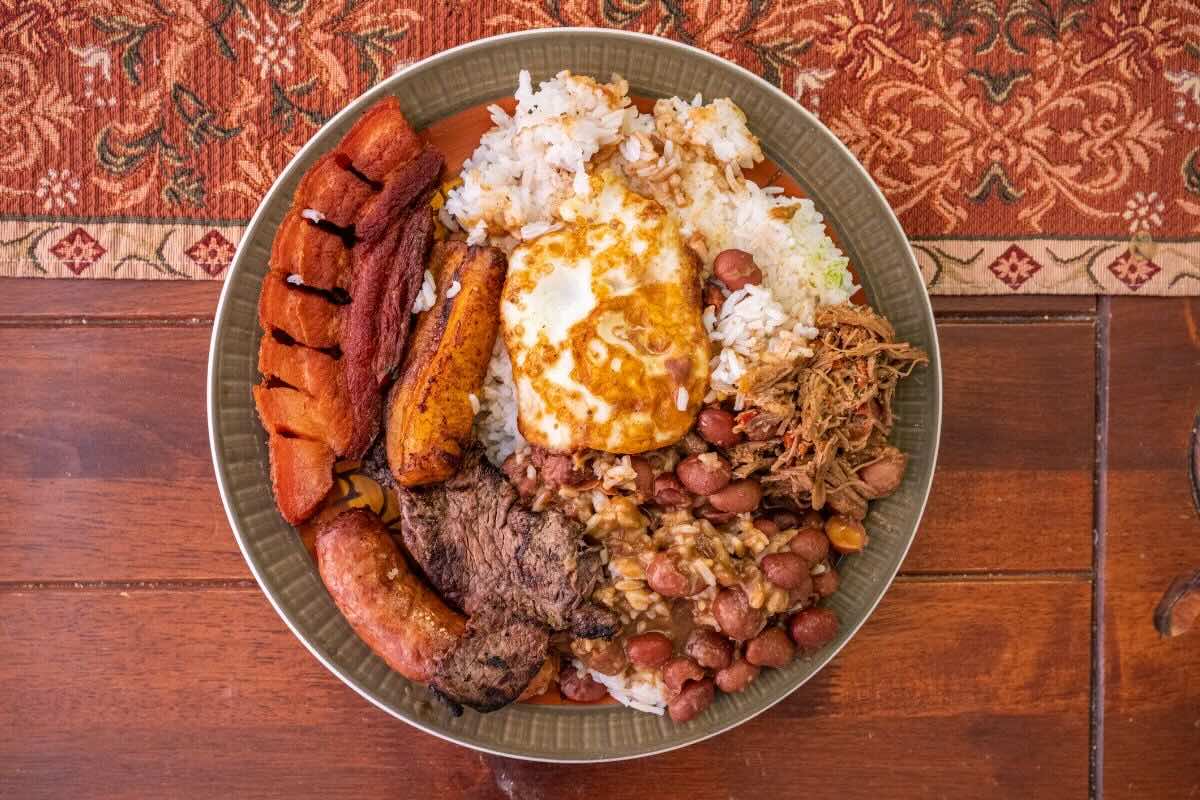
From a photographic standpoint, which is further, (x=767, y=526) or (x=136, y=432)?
(x=136, y=432)

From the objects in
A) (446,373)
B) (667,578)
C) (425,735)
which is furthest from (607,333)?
(425,735)

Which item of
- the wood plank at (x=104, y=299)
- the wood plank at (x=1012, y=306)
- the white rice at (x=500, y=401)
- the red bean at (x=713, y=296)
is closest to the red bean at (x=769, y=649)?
the white rice at (x=500, y=401)

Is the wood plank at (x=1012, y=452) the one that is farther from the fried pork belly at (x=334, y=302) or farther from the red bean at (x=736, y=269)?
the fried pork belly at (x=334, y=302)

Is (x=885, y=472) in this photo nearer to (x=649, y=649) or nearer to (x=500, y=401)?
(x=649, y=649)

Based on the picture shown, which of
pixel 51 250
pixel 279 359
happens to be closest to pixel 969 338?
pixel 279 359

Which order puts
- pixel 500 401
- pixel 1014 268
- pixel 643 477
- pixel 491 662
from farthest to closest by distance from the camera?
pixel 1014 268 < pixel 500 401 < pixel 643 477 < pixel 491 662

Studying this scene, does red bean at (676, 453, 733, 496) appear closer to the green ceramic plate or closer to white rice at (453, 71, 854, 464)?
white rice at (453, 71, 854, 464)
